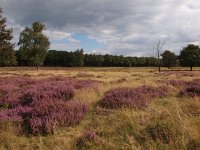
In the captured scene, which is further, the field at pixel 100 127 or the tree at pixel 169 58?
the tree at pixel 169 58

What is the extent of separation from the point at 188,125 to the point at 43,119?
3721 mm

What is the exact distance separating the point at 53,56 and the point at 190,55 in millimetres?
77058

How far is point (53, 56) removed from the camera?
478 feet

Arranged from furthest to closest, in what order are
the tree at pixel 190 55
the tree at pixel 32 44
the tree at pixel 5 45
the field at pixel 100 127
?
the tree at pixel 190 55 → the tree at pixel 32 44 → the tree at pixel 5 45 → the field at pixel 100 127

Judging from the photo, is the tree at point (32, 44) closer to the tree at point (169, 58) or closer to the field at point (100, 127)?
the tree at point (169, 58)

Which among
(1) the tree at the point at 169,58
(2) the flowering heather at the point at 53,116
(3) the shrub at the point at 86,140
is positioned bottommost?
(3) the shrub at the point at 86,140

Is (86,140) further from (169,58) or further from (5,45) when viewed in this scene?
(169,58)

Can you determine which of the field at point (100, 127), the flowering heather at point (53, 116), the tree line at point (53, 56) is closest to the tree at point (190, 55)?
the tree line at point (53, 56)

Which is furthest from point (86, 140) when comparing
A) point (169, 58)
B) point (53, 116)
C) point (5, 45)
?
point (169, 58)

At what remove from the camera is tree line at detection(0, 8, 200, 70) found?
24.4 meters

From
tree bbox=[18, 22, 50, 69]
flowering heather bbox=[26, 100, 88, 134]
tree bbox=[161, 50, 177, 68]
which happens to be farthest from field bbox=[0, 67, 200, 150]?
tree bbox=[161, 50, 177, 68]

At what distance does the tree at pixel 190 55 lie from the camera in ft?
289

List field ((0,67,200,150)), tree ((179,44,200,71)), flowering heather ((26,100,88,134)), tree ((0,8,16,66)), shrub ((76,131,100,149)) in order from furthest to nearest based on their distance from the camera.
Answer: tree ((179,44,200,71)) < tree ((0,8,16,66)) < flowering heather ((26,100,88,134)) < shrub ((76,131,100,149)) < field ((0,67,200,150))

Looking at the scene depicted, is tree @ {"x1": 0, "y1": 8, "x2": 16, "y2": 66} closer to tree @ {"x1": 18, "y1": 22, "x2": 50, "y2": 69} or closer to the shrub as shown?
the shrub
